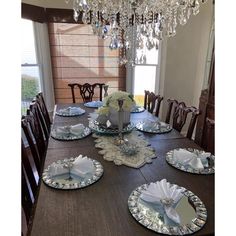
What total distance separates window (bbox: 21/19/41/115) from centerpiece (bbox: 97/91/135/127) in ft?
5.18

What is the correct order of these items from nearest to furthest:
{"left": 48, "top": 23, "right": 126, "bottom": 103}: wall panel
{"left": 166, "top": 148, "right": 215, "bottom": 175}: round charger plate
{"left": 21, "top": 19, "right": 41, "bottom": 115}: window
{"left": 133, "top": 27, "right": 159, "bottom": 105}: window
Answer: {"left": 166, "top": 148, "right": 215, "bottom": 175}: round charger plate
{"left": 21, "top": 19, "right": 41, "bottom": 115}: window
{"left": 48, "top": 23, "right": 126, "bottom": 103}: wall panel
{"left": 133, "top": 27, "right": 159, "bottom": 105}: window

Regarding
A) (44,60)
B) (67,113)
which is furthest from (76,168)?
(44,60)

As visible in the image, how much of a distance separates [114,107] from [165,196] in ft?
2.95

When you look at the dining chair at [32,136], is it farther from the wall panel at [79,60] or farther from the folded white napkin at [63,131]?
the wall panel at [79,60]

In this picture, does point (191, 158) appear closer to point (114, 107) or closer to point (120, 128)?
point (120, 128)

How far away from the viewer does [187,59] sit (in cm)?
335

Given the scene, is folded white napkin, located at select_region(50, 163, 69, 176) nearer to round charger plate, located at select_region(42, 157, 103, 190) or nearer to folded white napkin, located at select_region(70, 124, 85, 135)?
round charger plate, located at select_region(42, 157, 103, 190)

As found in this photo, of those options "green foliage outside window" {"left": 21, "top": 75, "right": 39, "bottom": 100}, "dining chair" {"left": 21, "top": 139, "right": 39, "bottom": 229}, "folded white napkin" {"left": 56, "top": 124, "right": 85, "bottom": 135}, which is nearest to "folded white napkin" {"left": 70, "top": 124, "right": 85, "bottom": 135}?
"folded white napkin" {"left": 56, "top": 124, "right": 85, "bottom": 135}

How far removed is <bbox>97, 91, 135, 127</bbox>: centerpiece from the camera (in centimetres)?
170

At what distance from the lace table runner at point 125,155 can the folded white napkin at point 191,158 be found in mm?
168

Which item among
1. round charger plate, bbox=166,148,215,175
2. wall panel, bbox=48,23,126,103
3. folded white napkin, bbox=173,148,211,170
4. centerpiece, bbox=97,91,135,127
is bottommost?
round charger plate, bbox=166,148,215,175

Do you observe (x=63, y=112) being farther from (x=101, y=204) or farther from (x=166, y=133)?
(x=101, y=204)

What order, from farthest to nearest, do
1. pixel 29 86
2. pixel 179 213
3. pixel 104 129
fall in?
pixel 29 86, pixel 104 129, pixel 179 213

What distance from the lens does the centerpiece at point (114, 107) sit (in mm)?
1703
